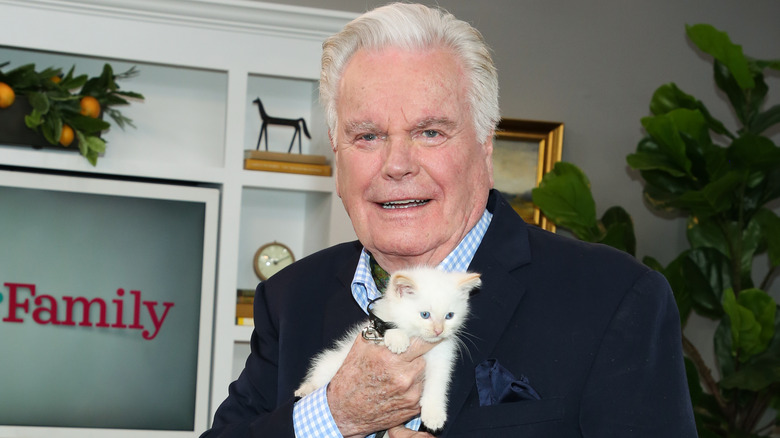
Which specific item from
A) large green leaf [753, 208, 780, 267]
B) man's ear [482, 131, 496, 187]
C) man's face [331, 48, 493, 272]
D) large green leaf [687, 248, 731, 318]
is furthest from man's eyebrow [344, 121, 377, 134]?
large green leaf [753, 208, 780, 267]

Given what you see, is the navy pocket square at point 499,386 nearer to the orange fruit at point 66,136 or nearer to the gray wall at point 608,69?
the orange fruit at point 66,136

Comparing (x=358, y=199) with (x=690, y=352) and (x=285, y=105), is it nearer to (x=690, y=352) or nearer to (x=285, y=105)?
(x=285, y=105)

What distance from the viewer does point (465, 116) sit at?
147 cm

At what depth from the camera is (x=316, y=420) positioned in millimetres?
1326

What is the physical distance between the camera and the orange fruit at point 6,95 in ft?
9.21

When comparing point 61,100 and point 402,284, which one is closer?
point 402,284

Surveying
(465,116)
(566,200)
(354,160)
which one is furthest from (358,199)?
(566,200)

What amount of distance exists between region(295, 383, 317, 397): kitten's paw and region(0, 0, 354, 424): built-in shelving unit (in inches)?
65.9

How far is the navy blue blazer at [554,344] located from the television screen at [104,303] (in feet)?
5.10

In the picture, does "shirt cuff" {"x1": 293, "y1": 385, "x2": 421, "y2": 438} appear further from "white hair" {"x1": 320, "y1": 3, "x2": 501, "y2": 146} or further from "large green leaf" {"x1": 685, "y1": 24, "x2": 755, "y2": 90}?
"large green leaf" {"x1": 685, "y1": 24, "x2": 755, "y2": 90}

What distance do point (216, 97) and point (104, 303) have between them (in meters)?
0.99

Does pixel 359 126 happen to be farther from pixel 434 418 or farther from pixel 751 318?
pixel 751 318

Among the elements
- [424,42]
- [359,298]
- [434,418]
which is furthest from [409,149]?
[434,418]

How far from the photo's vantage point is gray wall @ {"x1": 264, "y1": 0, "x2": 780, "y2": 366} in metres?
3.72
